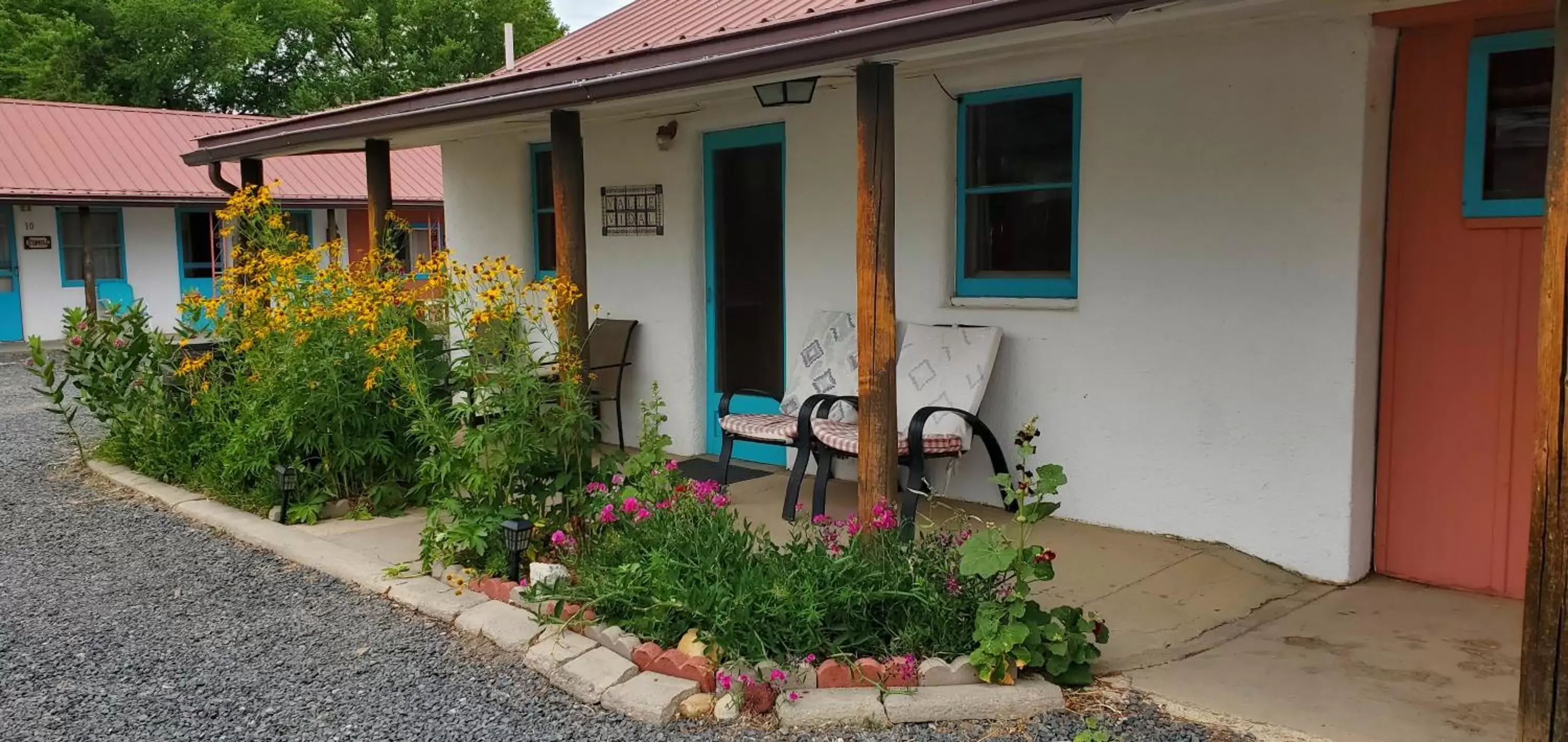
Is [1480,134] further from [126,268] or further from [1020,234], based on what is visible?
[126,268]

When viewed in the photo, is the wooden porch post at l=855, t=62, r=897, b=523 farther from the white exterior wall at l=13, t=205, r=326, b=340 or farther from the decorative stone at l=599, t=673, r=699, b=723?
the white exterior wall at l=13, t=205, r=326, b=340

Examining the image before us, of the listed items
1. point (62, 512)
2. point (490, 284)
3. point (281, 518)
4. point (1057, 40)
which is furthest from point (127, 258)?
point (1057, 40)

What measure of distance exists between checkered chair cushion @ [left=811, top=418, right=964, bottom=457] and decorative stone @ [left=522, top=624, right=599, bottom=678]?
150 cm

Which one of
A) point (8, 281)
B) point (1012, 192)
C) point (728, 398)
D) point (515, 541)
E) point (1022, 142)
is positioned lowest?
point (515, 541)

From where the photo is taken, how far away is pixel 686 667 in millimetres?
3430

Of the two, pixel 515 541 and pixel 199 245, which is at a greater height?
pixel 199 245

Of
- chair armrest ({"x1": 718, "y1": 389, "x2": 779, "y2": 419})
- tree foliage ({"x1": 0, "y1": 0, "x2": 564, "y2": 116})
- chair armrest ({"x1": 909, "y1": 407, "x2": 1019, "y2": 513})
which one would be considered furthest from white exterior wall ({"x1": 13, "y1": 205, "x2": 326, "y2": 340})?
chair armrest ({"x1": 909, "y1": 407, "x2": 1019, "y2": 513})

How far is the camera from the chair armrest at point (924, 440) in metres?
4.77

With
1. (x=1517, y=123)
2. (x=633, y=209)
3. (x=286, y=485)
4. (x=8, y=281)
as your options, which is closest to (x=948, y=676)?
(x=1517, y=123)

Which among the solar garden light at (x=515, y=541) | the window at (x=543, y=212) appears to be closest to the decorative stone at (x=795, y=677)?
the solar garden light at (x=515, y=541)

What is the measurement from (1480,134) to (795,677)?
305 cm

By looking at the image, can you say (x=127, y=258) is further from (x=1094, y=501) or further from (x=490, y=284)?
(x=1094, y=501)

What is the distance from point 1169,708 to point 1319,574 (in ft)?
4.83

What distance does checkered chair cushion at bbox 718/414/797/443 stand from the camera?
210 inches
